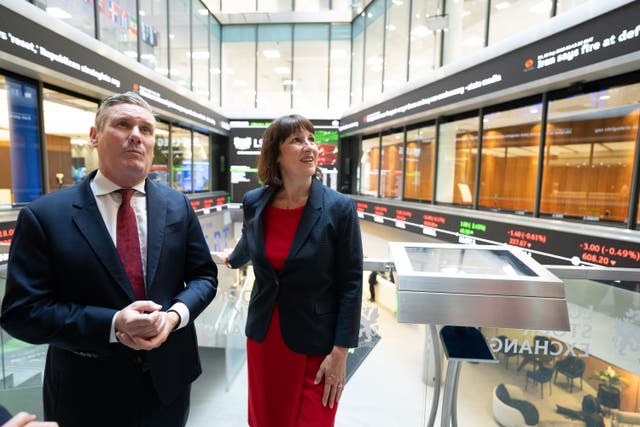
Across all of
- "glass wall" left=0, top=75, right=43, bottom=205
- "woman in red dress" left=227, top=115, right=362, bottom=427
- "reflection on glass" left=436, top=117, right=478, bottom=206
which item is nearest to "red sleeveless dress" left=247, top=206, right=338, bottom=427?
"woman in red dress" left=227, top=115, right=362, bottom=427

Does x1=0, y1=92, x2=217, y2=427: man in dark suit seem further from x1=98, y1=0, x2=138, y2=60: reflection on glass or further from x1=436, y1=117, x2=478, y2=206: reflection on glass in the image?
x1=98, y1=0, x2=138, y2=60: reflection on glass

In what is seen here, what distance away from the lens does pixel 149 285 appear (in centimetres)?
105

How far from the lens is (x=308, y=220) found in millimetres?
1303

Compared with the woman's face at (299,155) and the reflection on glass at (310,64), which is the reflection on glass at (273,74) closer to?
the reflection on glass at (310,64)

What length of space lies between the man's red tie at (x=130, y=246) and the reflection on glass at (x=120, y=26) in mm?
6262

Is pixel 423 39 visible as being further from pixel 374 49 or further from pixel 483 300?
pixel 483 300

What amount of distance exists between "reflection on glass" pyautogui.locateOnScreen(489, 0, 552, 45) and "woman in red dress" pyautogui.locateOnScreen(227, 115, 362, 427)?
15.6 feet

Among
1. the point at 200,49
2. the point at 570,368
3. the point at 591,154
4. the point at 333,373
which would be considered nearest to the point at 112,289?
the point at 333,373

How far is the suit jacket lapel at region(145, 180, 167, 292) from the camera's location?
1.07 meters

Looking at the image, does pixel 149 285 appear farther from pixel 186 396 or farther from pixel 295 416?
pixel 295 416

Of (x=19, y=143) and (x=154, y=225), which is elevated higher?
(x=19, y=143)

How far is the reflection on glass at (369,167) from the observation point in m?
9.50

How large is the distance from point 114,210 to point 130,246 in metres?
0.13

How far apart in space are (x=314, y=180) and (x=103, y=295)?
83 cm
